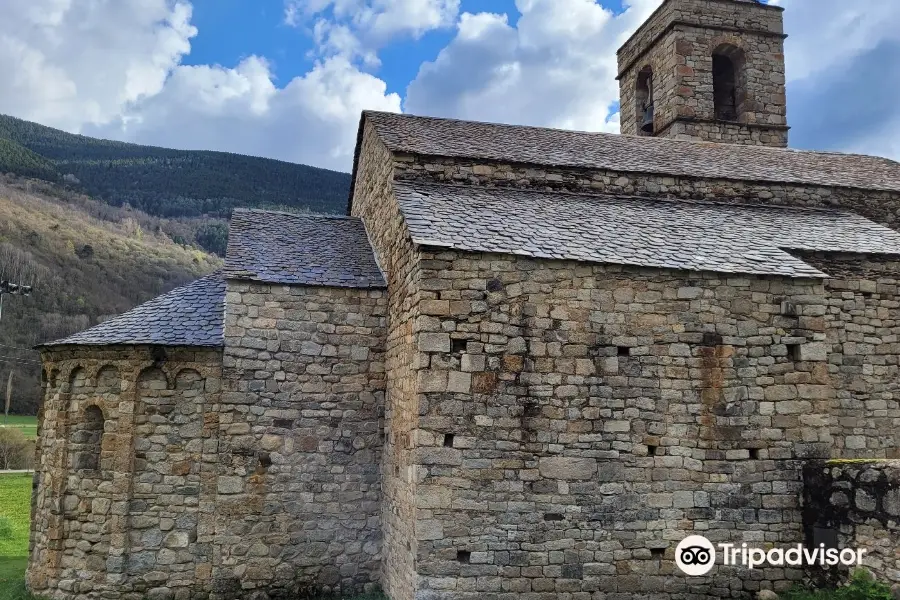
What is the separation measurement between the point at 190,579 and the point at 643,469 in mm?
5342

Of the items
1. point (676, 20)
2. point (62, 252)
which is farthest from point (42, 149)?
point (676, 20)

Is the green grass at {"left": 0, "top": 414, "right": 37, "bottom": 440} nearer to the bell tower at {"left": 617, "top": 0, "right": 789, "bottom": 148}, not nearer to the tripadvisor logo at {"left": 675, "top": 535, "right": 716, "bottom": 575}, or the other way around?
the bell tower at {"left": 617, "top": 0, "right": 789, "bottom": 148}

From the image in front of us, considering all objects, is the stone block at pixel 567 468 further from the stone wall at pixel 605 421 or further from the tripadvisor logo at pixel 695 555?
the tripadvisor logo at pixel 695 555

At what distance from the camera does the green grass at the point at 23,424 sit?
27219mm

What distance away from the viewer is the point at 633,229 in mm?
8977

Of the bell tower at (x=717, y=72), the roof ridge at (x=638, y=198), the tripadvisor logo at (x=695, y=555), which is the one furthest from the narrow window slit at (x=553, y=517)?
the bell tower at (x=717, y=72)

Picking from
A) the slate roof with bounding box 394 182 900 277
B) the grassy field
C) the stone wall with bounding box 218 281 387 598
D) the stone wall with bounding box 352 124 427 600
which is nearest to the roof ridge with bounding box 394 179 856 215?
the slate roof with bounding box 394 182 900 277

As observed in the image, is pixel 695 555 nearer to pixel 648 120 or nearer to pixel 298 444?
pixel 298 444

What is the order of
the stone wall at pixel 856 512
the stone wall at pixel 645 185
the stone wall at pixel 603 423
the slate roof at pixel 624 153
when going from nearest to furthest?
the stone wall at pixel 856 512
the stone wall at pixel 603 423
the stone wall at pixel 645 185
the slate roof at pixel 624 153

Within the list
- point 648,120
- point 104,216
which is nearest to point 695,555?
point 648,120

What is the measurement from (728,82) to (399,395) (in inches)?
501

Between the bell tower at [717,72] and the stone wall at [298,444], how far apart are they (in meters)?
9.79

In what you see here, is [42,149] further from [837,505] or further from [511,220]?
[837,505]

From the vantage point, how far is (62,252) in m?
43.4
